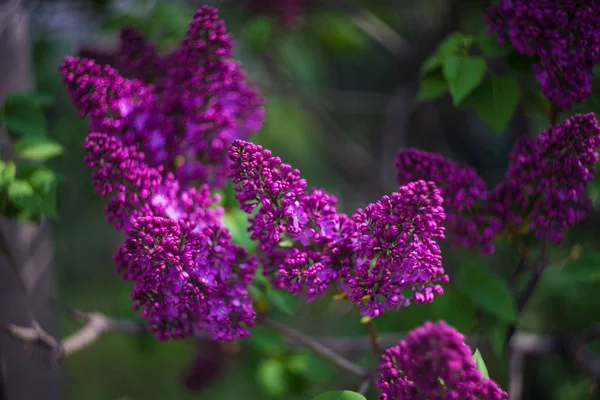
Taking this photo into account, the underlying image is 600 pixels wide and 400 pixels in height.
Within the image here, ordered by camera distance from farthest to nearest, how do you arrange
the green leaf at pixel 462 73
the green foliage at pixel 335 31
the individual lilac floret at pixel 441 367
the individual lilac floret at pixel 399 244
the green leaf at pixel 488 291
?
the green foliage at pixel 335 31 < the green leaf at pixel 488 291 < the green leaf at pixel 462 73 < the individual lilac floret at pixel 399 244 < the individual lilac floret at pixel 441 367

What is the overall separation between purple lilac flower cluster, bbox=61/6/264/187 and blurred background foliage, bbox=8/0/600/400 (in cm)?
22

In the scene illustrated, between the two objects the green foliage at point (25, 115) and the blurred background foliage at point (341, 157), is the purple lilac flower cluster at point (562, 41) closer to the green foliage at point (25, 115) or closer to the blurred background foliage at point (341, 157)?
the blurred background foliage at point (341, 157)

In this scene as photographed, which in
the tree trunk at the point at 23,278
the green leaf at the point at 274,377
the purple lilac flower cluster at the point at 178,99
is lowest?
the green leaf at the point at 274,377

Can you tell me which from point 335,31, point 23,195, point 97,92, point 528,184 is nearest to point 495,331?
point 528,184

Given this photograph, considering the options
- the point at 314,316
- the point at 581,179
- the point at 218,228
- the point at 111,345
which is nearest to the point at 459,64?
the point at 581,179

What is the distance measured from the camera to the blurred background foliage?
177 cm

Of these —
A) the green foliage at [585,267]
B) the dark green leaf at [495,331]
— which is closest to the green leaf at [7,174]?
the dark green leaf at [495,331]

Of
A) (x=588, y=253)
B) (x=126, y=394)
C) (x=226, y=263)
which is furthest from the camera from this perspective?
(x=126, y=394)

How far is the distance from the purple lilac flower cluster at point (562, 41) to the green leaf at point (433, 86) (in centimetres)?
24

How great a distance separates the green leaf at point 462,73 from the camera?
132 centimetres

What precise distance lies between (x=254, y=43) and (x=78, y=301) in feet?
12.4

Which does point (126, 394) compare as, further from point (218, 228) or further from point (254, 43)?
point (218, 228)

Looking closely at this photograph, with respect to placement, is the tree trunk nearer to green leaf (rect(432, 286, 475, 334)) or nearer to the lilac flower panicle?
the lilac flower panicle

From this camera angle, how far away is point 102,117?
1.20 metres
